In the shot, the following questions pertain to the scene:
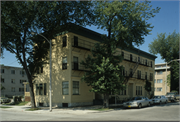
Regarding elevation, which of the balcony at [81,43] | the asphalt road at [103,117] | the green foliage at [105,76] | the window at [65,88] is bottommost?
the asphalt road at [103,117]

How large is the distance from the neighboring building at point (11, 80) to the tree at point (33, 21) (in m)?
34.5

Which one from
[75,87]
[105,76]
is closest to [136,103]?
[105,76]

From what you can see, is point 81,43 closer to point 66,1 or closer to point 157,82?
point 66,1

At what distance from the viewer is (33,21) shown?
68.4ft

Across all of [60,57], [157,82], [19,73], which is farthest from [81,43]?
[157,82]

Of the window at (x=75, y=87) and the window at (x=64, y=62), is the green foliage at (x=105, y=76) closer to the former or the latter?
the window at (x=75, y=87)

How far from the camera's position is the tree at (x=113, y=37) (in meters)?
19.8

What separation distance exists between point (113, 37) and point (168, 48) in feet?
106

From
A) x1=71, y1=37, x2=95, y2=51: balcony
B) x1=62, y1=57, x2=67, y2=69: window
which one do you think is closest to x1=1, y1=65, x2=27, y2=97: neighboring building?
x1=62, y1=57, x2=67, y2=69: window

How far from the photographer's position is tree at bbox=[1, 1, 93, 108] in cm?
1897

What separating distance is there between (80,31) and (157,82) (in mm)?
46096

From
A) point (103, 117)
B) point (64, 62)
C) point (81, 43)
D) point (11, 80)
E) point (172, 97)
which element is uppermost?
point (81, 43)

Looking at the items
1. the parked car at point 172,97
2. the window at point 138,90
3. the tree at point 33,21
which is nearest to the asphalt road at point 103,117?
the tree at point 33,21

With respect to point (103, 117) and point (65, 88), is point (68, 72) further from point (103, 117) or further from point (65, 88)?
point (103, 117)
